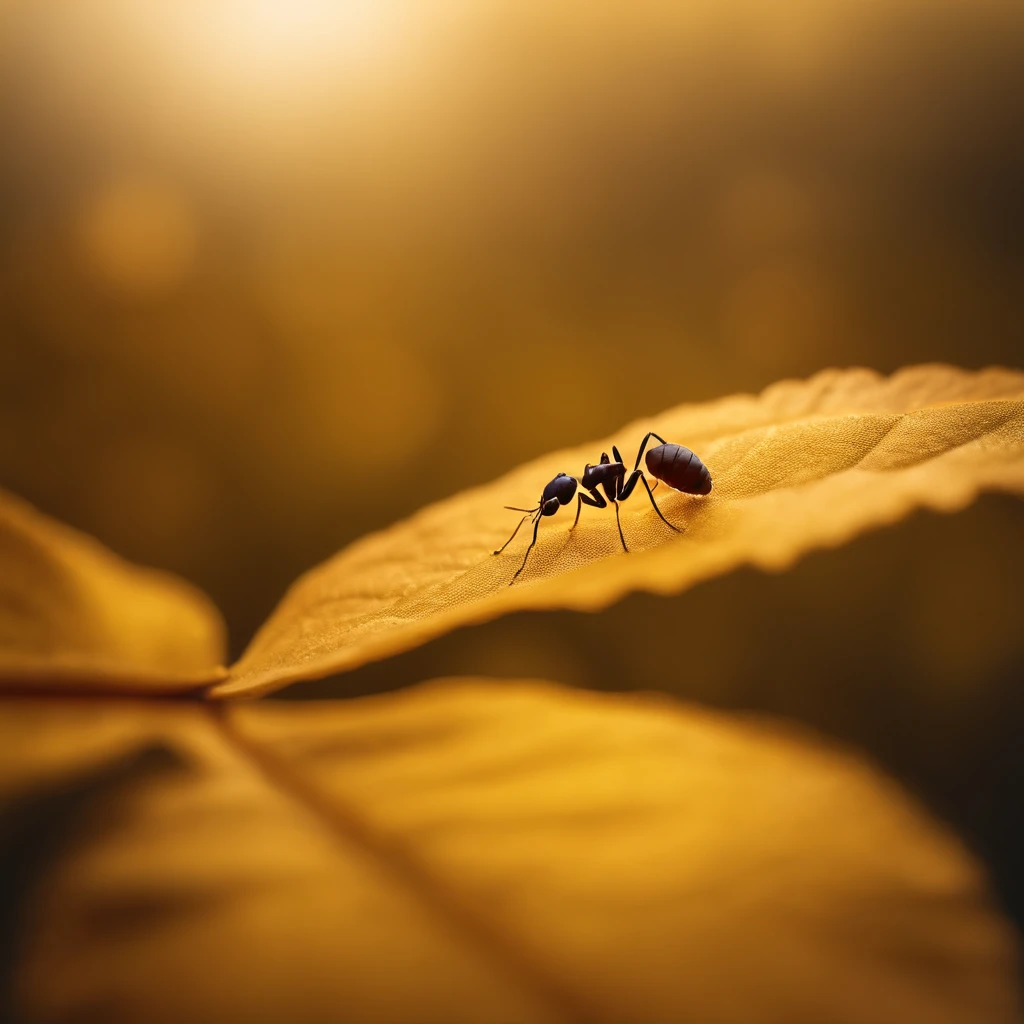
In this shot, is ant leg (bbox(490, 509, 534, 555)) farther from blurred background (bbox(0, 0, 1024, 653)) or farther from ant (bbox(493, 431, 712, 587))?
blurred background (bbox(0, 0, 1024, 653))

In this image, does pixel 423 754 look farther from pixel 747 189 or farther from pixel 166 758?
pixel 747 189

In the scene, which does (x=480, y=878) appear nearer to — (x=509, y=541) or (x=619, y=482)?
(x=509, y=541)

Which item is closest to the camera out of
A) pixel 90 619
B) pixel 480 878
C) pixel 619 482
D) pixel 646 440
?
pixel 480 878

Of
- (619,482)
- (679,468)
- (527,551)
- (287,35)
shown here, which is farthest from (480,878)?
(287,35)

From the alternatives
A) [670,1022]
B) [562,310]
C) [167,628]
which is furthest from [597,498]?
[670,1022]

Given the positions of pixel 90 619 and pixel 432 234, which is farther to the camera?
pixel 432 234

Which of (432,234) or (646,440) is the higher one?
(432,234)

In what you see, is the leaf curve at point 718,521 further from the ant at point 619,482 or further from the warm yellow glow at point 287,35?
the warm yellow glow at point 287,35
